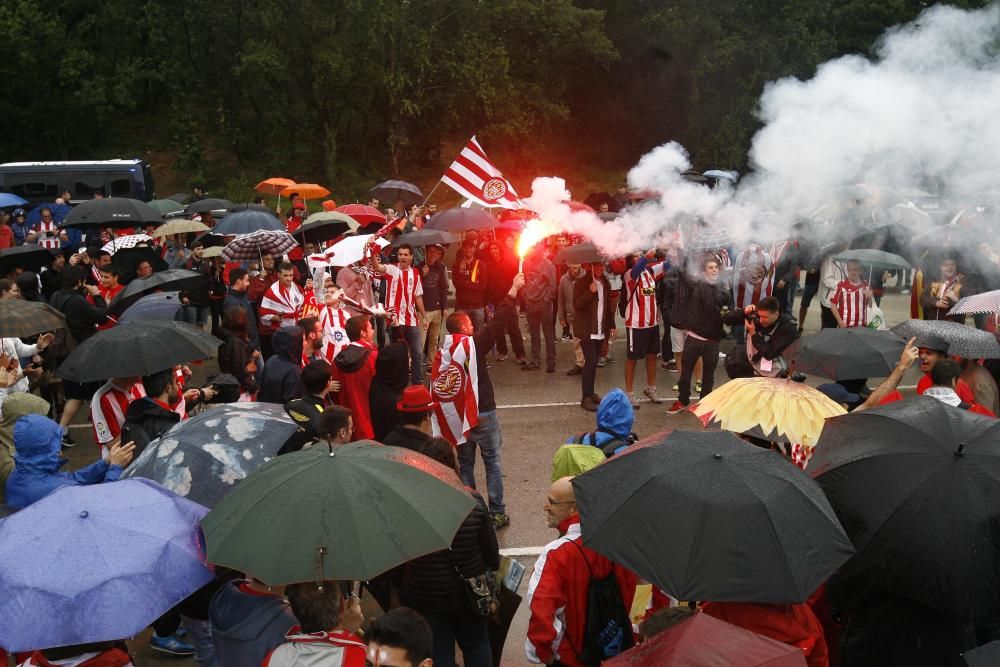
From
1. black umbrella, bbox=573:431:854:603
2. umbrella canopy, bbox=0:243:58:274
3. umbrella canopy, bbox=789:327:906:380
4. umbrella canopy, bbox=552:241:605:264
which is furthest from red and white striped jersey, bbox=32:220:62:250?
black umbrella, bbox=573:431:854:603

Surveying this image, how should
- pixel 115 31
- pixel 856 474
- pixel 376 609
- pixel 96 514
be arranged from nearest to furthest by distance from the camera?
pixel 96 514, pixel 856 474, pixel 376 609, pixel 115 31

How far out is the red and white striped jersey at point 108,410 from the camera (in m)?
6.71

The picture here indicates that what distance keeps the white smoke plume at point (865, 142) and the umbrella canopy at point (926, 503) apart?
6.82 meters

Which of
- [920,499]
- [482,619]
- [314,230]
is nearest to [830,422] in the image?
[920,499]

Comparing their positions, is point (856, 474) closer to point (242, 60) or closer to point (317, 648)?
point (317, 648)

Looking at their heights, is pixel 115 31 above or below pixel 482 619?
above

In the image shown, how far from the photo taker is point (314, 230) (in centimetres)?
1359

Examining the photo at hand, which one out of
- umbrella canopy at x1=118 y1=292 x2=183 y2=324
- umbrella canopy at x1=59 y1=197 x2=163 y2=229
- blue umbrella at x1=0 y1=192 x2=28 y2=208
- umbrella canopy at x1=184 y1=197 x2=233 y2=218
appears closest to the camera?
umbrella canopy at x1=118 y1=292 x2=183 y2=324

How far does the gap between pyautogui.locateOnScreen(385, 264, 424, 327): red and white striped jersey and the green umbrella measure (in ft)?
23.8

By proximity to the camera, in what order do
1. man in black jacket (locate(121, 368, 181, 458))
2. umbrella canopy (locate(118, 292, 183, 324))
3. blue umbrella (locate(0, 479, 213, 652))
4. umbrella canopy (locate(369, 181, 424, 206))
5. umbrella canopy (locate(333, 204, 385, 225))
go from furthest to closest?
1. umbrella canopy (locate(369, 181, 424, 206))
2. umbrella canopy (locate(333, 204, 385, 225))
3. umbrella canopy (locate(118, 292, 183, 324))
4. man in black jacket (locate(121, 368, 181, 458))
5. blue umbrella (locate(0, 479, 213, 652))

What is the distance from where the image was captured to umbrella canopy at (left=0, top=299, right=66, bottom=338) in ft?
24.6

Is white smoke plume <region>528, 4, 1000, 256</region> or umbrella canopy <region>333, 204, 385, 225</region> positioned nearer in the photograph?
white smoke plume <region>528, 4, 1000, 256</region>

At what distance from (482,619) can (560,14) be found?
27.0m

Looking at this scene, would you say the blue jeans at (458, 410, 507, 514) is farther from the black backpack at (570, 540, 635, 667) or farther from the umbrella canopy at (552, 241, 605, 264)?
the umbrella canopy at (552, 241, 605, 264)
